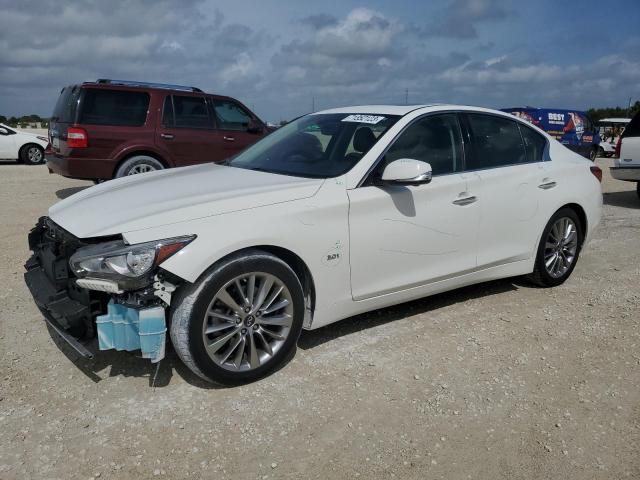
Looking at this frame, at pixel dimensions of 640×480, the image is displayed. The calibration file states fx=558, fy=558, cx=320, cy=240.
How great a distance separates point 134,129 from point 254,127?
2170 millimetres

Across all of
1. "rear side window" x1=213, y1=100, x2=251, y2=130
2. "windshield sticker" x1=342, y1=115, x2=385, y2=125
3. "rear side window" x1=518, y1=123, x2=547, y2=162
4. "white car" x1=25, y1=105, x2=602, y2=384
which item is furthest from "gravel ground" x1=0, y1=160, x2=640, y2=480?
"rear side window" x1=213, y1=100, x2=251, y2=130

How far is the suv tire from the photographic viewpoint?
8.56 metres

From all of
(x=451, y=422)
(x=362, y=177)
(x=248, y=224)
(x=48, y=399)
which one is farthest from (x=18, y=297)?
(x=451, y=422)

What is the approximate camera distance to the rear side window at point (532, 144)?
187 inches

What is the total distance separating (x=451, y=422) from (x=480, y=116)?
2.54 meters

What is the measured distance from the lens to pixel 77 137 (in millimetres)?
8250

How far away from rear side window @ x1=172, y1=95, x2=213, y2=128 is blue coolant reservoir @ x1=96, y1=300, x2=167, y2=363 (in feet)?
22.0

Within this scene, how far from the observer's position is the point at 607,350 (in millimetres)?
3848

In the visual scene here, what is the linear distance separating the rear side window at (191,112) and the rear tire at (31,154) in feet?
31.0

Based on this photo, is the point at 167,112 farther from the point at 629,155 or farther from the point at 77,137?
the point at 629,155

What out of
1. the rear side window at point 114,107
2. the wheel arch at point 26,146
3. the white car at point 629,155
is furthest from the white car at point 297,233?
the wheel arch at point 26,146

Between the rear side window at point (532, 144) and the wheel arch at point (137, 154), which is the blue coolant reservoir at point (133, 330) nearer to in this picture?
the rear side window at point (532, 144)

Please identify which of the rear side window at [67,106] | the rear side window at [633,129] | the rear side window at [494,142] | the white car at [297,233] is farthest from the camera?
the rear side window at [633,129]

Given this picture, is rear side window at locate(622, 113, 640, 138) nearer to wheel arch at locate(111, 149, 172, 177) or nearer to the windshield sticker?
the windshield sticker
